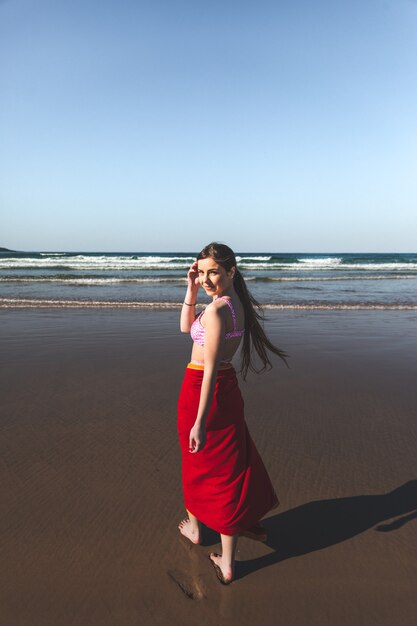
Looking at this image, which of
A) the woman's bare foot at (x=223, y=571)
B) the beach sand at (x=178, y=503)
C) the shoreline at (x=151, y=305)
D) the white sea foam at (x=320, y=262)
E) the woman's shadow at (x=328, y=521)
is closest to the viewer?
the beach sand at (x=178, y=503)

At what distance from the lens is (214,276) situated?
7.67 feet

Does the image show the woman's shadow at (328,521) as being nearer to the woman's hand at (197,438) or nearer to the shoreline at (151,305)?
the woman's hand at (197,438)

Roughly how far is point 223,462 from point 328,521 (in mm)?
980

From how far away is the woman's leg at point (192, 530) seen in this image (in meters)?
2.53

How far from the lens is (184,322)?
2.75 m

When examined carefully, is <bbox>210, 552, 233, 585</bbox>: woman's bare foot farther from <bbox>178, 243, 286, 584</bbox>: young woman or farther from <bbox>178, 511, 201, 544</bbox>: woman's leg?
<bbox>178, 511, 201, 544</bbox>: woman's leg

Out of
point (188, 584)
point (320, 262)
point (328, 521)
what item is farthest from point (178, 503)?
point (320, 262)

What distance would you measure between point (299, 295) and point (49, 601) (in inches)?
601

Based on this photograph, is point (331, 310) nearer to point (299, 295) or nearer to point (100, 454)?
point (299, 295)

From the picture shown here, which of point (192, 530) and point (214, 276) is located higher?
point (214, 276)

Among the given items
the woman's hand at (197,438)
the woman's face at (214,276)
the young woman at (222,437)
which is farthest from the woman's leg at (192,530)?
the woman's face at (214,276)

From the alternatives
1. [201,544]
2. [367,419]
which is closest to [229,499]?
[201,544]

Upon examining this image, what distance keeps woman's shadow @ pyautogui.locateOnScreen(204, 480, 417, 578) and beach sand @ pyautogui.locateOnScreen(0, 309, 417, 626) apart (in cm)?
1

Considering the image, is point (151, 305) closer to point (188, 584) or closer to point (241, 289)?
point (241, 289)
